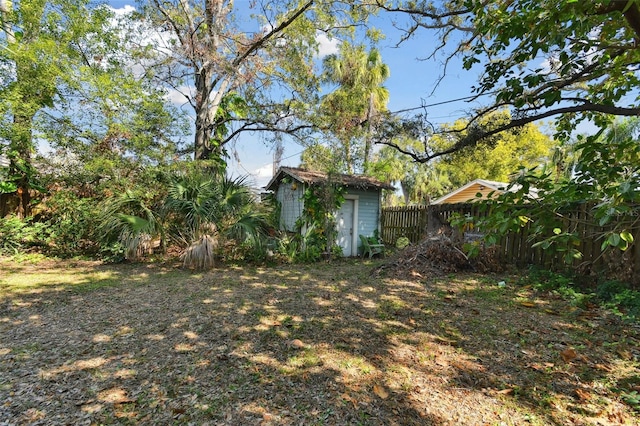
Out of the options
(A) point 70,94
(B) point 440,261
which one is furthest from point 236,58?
(B) point 440,261

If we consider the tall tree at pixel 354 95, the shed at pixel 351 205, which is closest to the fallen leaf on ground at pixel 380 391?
the shed at pixel 351 205

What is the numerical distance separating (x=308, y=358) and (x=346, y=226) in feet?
24.1

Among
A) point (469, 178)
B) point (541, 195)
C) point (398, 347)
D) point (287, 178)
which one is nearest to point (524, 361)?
point (398, 347)

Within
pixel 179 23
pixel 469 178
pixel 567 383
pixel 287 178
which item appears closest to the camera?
pixel 567 383

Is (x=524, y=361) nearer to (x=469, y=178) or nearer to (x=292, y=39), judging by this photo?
(x=292, y=39)

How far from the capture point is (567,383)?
2.55 m

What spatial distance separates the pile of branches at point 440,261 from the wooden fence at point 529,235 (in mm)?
510

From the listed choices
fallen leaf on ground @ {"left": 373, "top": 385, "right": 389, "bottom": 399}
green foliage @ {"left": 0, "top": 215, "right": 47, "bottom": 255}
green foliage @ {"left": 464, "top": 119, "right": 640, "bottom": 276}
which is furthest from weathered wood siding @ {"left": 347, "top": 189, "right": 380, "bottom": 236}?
green foliage @ {"left": 0, "top": 215, "right": 47, "bottom": 255}

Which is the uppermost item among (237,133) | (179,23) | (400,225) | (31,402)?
(179,23)

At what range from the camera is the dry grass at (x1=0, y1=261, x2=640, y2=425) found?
2.21 meters

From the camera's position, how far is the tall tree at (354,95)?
1105cm

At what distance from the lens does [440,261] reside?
6.86m

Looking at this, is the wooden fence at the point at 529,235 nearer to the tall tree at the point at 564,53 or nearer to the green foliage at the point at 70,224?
the tall tree at the point at 564,53

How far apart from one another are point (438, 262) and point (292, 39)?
28.9ft
